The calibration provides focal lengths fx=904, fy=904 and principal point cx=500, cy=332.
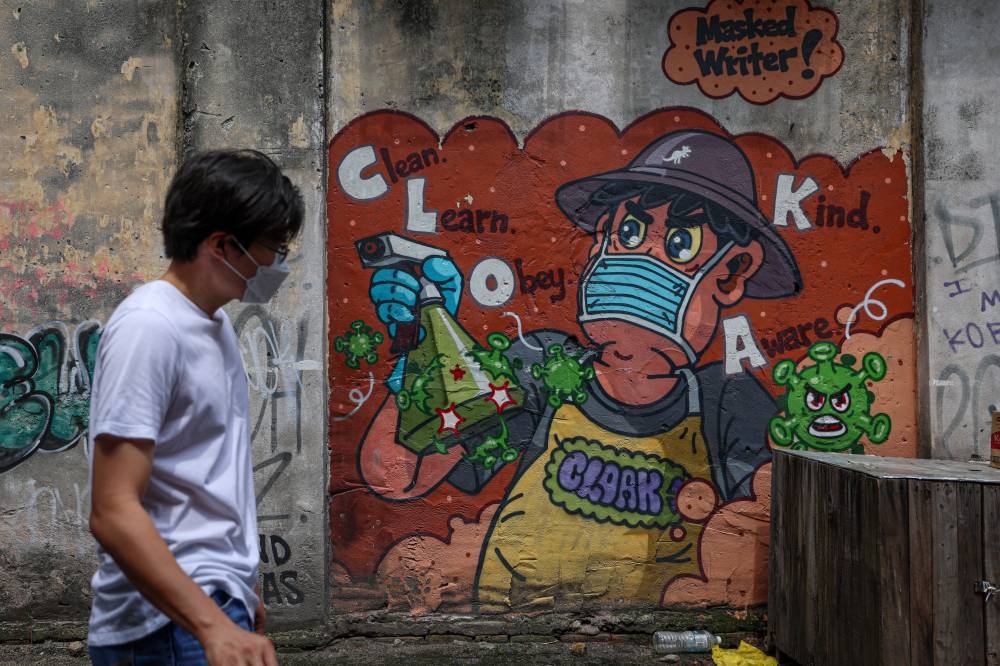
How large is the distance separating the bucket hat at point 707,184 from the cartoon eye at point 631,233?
14 centimetres

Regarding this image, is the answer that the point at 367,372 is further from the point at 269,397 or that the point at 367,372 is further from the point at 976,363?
the point at 976,363

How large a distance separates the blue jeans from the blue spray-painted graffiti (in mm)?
3244

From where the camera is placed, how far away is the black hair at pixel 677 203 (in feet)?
16.0

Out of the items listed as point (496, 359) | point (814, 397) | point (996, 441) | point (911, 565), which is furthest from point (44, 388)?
point (996, 441)

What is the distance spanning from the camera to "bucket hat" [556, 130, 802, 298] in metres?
4.86

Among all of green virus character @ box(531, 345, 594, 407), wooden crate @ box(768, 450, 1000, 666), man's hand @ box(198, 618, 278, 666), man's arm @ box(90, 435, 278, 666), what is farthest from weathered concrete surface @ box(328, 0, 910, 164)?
man's hand @ box(198, 618, 278, 666)

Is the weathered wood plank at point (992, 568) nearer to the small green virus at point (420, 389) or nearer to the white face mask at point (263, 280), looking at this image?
the small green virus at point (420, 389)

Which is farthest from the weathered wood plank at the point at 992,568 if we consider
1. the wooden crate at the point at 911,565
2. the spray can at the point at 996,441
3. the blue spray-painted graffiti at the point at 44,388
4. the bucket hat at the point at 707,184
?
the blue spray-painted graffiti at the point at 44,388

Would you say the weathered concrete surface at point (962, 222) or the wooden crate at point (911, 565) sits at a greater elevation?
the weathered concrete surface at point (962, 222)

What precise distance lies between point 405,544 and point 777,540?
1.91 m

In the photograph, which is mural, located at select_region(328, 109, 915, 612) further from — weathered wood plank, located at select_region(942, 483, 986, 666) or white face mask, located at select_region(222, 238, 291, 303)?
white face mask, located at select_region(222, 238, 291, 303)

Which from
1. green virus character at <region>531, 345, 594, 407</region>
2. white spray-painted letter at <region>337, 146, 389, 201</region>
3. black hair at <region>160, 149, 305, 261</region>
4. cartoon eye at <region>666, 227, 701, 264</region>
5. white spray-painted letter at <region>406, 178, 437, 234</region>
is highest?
white spray-painted letter at <region>337, 146, 389, 201</region>

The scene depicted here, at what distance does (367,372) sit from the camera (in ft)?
15.8

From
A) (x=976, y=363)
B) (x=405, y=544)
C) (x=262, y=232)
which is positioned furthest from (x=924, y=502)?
(x=262, y=232)
